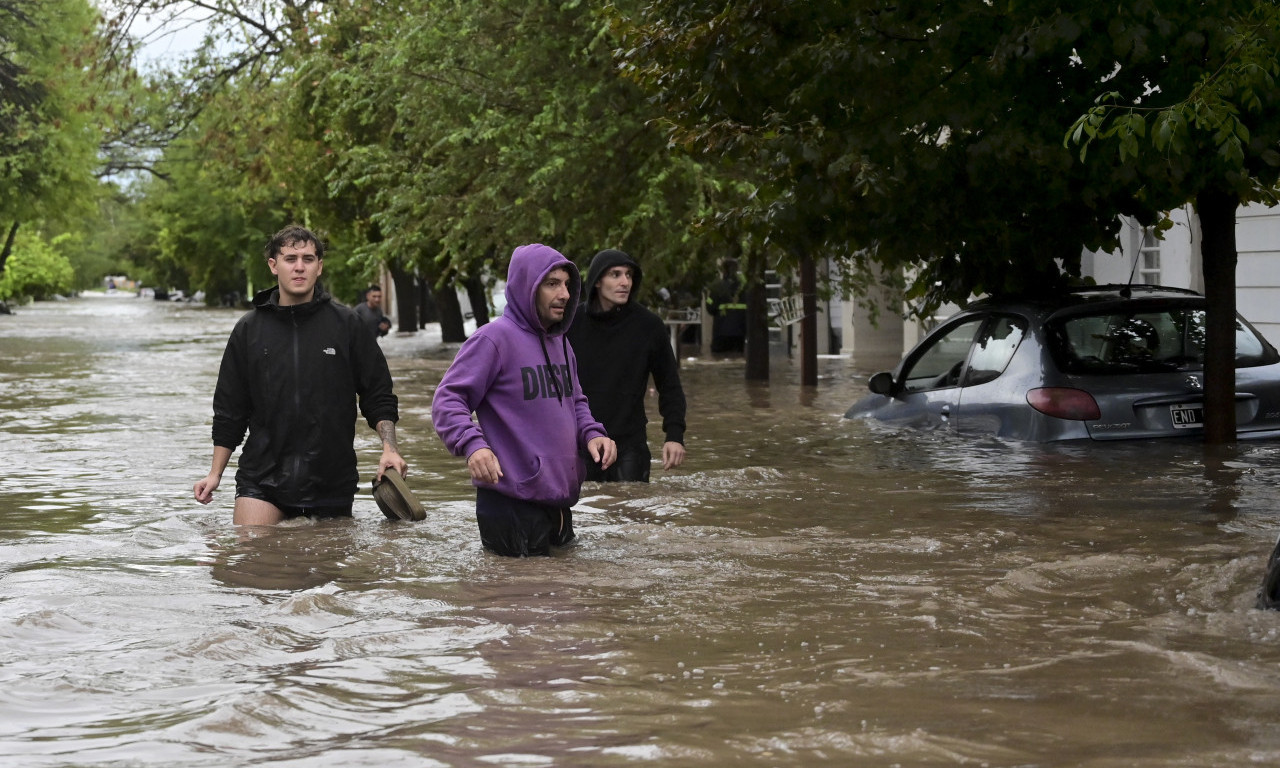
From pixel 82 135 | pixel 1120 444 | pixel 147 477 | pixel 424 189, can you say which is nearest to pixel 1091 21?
pixel 1120 444

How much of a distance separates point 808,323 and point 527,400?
16416mm

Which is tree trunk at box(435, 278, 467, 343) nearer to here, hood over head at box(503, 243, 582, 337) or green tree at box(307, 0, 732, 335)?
green tree at box(307, 0, 732, 335)

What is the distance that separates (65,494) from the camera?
12.1 meters

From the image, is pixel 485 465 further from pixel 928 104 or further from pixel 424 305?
pixel 424 305

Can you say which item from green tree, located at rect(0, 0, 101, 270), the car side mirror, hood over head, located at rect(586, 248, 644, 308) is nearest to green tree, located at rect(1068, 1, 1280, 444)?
the car side mirror

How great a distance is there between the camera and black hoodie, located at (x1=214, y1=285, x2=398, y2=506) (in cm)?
878

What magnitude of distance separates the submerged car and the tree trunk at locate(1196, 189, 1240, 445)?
146mm

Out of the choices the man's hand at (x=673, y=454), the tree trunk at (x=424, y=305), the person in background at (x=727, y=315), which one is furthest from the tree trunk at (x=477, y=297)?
the man's hand at (x=673, y=454)

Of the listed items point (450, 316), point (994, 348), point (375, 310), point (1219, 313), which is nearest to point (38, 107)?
point (450, 316)

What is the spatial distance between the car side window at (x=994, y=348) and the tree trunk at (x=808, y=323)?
35.3ft

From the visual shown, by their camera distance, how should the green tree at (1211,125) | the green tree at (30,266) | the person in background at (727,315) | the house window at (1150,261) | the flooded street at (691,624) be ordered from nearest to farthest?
1. the flooded street at (691,624)
2. the green tree at (1211,125)
3. the house window at (1150,261)
4. the person in background at (727,315)
5. the green tree at (30,266)

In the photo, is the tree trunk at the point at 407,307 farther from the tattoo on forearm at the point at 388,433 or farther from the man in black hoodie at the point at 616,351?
the tattoo on forearm at the point at 388,433

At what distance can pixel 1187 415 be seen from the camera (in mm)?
12250

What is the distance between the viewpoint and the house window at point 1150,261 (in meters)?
23.3
